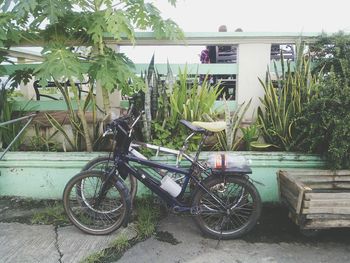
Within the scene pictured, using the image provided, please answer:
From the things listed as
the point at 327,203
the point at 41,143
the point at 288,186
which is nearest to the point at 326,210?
the point at 327,203

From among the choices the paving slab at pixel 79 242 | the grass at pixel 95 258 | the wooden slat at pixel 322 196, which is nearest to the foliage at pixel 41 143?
the paving slab at pixel 79 242

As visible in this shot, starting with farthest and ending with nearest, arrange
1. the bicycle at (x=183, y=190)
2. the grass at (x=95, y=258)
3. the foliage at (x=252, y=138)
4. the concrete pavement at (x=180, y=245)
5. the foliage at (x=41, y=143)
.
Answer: the foliage at (x=41, y=143) < the foliage at (x=252, y=138) < the bicycle at (x=183, y=190) < the concrete pavement at (x=180, y=245) < the grass at (x=95, y=258)

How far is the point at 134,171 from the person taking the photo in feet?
11.0

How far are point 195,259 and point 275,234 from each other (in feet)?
3.16

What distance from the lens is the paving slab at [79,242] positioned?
2980 millimetres

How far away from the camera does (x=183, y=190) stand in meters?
3.38

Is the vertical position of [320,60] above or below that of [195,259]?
above

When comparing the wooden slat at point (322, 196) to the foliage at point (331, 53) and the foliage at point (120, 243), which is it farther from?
the foliage at point (120, 243)

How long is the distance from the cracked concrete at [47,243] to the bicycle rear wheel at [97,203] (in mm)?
114

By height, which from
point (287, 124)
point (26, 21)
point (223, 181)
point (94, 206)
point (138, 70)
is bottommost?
point (94, 206)

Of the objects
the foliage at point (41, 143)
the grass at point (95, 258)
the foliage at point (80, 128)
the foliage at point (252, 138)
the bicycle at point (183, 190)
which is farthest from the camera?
the foliage at point (41, 143)

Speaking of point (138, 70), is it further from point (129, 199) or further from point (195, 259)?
point (195, 259)

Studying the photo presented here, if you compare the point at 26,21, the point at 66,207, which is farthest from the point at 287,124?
the point at 26,21

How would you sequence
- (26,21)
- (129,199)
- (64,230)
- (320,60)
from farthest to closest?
1. (320,60)
2. (26,21)
3. (64,230)
4. (129,199)
